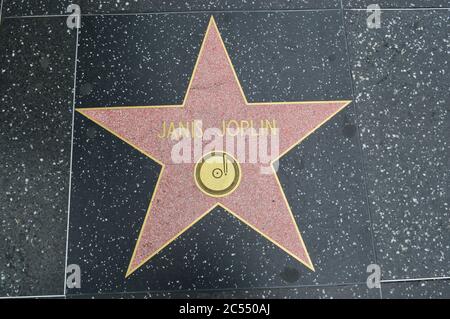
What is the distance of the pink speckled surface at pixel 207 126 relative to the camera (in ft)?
4.05

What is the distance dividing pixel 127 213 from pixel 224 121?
40cm

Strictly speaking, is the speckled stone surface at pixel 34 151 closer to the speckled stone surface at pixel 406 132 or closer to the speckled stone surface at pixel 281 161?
the speckled stone surface at pixel 281 161

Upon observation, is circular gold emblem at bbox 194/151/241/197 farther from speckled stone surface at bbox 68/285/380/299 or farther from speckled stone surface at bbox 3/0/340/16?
speckled stone surface at bbox 3/0/340/16

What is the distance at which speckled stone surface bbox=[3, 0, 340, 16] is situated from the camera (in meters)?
1.41

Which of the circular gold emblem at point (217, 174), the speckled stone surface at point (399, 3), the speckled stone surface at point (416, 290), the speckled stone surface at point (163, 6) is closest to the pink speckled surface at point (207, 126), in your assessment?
the circular gold emblem at point (217, 174)

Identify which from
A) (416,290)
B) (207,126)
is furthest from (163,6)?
(416,290)

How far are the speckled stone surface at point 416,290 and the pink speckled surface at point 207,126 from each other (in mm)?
239

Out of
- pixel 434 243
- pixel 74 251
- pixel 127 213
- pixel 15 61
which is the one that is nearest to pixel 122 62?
pixel 15 61

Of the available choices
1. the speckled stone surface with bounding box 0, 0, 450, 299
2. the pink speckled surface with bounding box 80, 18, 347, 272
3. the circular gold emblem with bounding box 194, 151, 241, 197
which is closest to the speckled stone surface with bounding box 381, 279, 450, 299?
the speckled stone surface with bounding box 0, 0, 450, 299

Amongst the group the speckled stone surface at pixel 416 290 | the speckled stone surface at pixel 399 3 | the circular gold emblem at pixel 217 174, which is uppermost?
the speckled stone surface at pixel 399 3

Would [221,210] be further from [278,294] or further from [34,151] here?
[34,151]

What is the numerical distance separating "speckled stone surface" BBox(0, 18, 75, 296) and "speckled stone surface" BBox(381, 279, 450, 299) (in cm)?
93

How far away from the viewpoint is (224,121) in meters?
1.31

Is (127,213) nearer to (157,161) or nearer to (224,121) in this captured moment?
(157,161)
